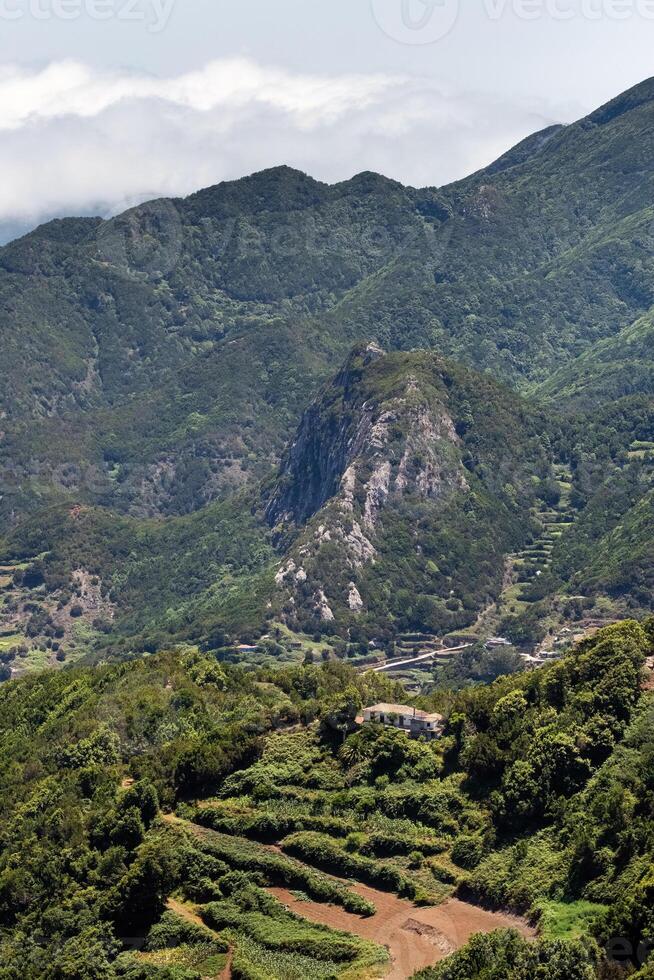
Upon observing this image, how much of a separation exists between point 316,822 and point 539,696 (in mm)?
18755

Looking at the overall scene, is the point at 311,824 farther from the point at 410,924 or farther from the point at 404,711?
the point at 404,711

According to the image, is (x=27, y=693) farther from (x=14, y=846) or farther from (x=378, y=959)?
(x=378, y=959)

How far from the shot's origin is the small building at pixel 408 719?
368ft

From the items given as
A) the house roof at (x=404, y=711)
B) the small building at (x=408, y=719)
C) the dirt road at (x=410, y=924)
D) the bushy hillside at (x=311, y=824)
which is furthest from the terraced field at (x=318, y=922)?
the house roof at (x=404, y=711)

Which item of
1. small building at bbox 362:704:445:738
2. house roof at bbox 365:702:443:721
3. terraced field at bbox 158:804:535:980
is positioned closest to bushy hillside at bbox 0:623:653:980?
terraced field at bbox 158:804:535:980

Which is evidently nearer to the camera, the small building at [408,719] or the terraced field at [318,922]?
the terraced field at [318,922]

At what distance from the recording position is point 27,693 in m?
142

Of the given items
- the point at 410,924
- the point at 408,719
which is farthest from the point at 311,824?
the point at 408,719

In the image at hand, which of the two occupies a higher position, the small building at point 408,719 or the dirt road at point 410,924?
the small building at point 408,719

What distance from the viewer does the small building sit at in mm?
112188

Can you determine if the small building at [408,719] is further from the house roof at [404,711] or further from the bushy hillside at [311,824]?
the bushy hillside at [311,824]

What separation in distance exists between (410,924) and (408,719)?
2863cm

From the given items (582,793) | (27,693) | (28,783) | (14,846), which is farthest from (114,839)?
(27,693)

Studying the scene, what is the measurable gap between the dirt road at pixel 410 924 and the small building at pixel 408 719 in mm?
22143
